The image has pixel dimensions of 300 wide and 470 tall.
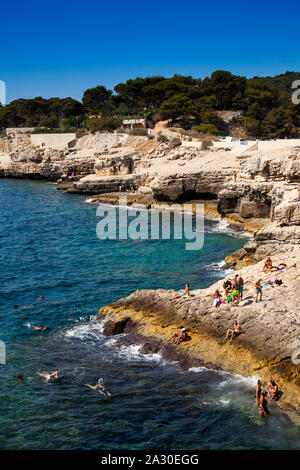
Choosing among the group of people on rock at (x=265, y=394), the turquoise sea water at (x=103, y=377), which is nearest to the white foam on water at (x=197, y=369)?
the turquoise sea water at (x=103, y=377)

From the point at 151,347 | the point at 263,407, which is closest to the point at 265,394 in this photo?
the point at 263,407

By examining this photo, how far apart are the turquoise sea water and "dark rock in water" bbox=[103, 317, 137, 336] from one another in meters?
0.43

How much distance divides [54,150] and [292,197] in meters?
51.1

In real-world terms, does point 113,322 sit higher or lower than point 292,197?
lower

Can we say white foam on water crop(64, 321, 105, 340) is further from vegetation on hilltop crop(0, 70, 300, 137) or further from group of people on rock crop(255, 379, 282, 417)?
vegetation on hilltop crop(0, 70, 300, 137)

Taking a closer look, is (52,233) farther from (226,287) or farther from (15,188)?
(15,188)

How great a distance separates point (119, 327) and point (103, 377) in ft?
11.7

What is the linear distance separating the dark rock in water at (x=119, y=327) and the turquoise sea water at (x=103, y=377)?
0.43m

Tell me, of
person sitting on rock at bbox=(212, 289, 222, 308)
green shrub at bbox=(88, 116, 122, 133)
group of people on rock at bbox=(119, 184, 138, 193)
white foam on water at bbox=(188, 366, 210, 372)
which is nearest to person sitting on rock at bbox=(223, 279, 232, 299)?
person sitting on rock at bbox=(212, 289, 222, 308)

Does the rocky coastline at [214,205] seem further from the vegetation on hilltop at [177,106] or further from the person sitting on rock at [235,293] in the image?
the vegetation on hilltop at [177,106]

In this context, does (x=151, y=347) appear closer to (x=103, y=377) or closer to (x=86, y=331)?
(x=103, y=377)

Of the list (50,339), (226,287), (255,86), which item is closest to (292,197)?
(226,287)

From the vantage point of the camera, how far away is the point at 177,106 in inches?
3034
